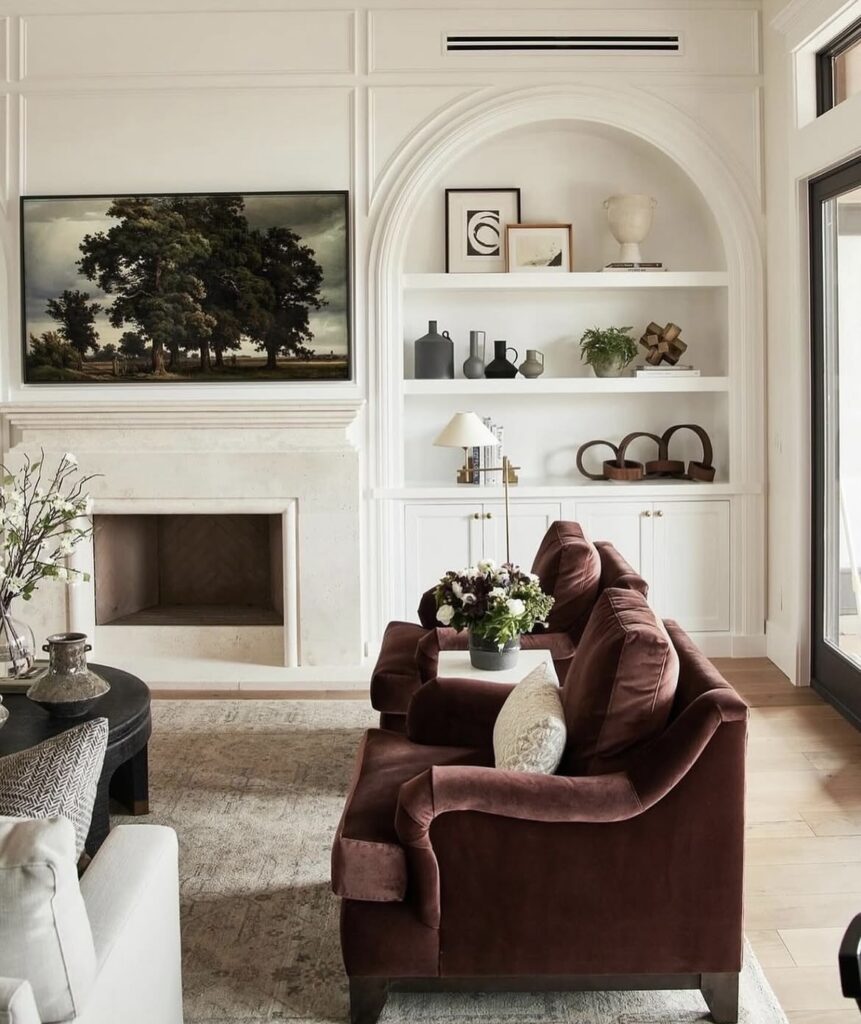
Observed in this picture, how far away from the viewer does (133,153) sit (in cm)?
588

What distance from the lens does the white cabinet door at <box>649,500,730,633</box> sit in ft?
19.7

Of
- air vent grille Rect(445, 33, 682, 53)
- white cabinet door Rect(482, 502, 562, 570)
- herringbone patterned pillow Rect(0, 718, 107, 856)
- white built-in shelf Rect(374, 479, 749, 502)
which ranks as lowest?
herringbone patterned pillow Rect(0, 718, 107, 856)

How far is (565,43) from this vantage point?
5844 mm

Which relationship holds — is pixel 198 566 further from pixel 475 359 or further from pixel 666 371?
pixel 666 371

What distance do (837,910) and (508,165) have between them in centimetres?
438

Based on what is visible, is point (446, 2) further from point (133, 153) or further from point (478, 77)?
point (133, 153)

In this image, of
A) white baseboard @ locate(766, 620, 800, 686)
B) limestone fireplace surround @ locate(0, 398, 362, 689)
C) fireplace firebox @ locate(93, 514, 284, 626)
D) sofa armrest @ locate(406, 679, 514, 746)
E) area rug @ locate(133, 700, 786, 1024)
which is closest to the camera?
area rug @ locate(133, 700, 786, 1024)

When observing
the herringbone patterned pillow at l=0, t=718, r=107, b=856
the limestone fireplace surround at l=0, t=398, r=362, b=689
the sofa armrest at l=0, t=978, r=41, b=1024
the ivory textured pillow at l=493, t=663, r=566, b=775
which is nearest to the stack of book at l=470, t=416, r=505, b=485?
the limestone fireplace surround at l=0, t=398, r=362, b=689

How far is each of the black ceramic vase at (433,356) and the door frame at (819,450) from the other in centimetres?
186

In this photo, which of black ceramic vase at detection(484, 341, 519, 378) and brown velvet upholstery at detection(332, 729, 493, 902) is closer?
brown velvet upholstery at detection(332, 729, 493, 902)

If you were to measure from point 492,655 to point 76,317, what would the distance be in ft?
11.2

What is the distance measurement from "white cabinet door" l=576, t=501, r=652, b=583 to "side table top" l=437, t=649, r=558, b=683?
209 centimetres

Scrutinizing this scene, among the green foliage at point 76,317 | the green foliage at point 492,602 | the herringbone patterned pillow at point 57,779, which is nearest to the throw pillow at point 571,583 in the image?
the green foliage at point 492,602

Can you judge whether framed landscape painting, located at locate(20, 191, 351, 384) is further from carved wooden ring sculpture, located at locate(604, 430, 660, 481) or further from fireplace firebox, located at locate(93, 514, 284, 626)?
carved wooden ring sculpture, located at locate(604, 430, 660, 481)
